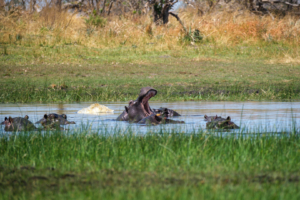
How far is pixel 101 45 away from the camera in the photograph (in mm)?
18594

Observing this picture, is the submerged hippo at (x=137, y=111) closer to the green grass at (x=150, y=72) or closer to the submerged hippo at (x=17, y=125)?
the submerged hippo at (x=17, y=125)

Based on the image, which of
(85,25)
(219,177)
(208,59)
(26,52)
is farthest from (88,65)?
(219,177)

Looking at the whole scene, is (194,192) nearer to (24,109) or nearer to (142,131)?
(142,131)

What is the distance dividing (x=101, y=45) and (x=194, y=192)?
634 inches

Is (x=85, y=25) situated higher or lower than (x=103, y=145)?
higher

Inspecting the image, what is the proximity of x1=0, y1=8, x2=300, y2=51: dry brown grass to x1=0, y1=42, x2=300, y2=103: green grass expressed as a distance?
62cm

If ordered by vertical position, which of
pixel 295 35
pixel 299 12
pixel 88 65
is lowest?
pixel 88 65

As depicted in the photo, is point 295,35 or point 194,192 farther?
point 295,35

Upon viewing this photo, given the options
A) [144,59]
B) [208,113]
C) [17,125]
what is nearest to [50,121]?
[17,125]

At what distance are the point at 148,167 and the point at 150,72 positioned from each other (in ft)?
36.5

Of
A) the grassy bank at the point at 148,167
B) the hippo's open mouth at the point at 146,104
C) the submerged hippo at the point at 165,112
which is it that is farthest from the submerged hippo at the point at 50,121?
the submerged hippo at the point at 165,112

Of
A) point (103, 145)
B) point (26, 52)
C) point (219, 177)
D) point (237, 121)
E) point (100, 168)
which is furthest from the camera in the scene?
point (26, 52)

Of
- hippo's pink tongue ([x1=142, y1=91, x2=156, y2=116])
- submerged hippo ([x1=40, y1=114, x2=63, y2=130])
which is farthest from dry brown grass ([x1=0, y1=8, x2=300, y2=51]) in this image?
submerged hippo ([x1=40, y1=114, x2=63, y2=130])

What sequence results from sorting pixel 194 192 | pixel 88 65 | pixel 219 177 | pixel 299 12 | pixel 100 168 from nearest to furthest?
1. pixel 194 192
2. pixel 219 177
3. pixel 100 168
4. pixel 88 65
5. pixel 299 12
